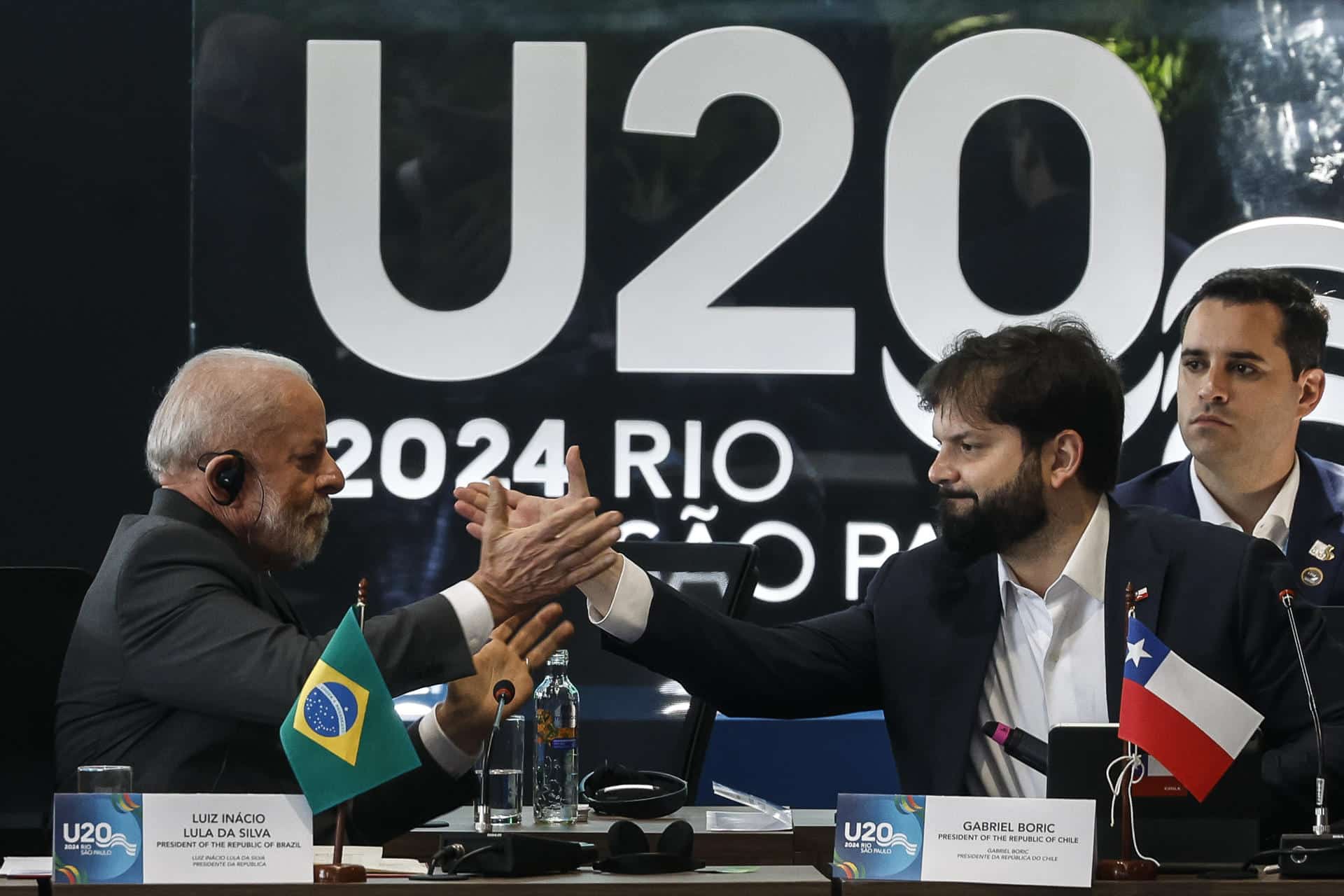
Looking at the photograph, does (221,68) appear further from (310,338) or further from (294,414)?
(294,414)

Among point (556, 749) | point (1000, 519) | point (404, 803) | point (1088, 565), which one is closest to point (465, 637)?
point (404, 803)

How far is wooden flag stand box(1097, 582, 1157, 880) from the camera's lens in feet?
6.06

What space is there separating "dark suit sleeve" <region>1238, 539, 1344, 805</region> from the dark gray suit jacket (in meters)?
1.24

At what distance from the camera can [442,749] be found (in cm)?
235

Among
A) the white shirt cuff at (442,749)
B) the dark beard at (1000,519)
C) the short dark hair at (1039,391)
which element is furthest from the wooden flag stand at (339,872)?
the short dark hair at (1039,391)

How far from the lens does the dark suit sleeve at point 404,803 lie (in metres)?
2.38

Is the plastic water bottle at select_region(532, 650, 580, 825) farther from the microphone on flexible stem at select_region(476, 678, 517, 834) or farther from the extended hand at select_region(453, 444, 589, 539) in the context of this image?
the extended hand at select_region(453, 444, 589, 539)

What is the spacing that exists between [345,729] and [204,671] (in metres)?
0.53

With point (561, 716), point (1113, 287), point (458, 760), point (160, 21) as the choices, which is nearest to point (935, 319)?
point (1113, 287)

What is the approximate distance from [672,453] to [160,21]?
2052mm

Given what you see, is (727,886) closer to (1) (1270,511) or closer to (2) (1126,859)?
(2) (1126,859)

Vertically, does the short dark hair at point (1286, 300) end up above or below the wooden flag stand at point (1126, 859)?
above

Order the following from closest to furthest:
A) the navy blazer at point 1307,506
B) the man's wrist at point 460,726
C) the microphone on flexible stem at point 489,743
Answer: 1. the microphone on flexible stem at point 489,743
2. the man's wrist at point 460,726
3. the navy blazer at point 1307,506

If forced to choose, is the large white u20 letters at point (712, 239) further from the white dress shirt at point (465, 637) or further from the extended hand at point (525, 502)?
the white dress shirt at point (465, 637)
